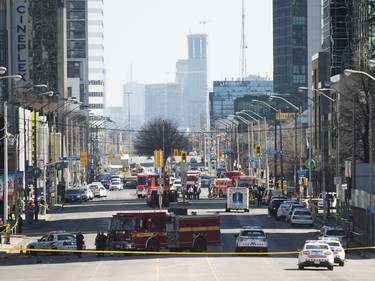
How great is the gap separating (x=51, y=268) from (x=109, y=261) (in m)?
4.34

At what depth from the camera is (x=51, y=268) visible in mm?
59156

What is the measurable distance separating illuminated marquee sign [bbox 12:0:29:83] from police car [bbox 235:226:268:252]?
7908cm

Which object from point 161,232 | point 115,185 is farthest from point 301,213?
point 115,185

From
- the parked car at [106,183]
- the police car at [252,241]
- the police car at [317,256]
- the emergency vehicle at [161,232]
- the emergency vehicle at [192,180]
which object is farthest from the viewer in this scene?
the parked car at [106,183]

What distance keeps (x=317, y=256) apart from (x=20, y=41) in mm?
91274

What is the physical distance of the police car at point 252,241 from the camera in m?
67.5

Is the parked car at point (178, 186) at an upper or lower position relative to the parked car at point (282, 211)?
upper

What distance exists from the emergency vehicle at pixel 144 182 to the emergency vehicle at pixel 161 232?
209 feet

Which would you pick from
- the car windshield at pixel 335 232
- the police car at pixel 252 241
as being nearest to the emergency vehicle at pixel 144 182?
the car windshield at pixel 335 232

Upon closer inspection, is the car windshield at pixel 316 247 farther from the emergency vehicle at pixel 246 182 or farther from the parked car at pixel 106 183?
the parked car at pixel 106 183

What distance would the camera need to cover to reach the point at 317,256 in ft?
188

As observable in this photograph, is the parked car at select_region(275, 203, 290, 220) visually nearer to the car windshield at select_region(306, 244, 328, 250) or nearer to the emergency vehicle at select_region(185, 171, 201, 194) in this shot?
the emergency vehicle at select_region(185, 171, 201, 194)

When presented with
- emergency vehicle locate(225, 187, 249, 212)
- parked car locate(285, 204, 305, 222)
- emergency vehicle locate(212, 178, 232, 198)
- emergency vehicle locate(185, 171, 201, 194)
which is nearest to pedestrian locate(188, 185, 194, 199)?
emergency vehicle locate(185, 171, 201, 194)

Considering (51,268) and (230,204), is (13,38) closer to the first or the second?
(230,204)
